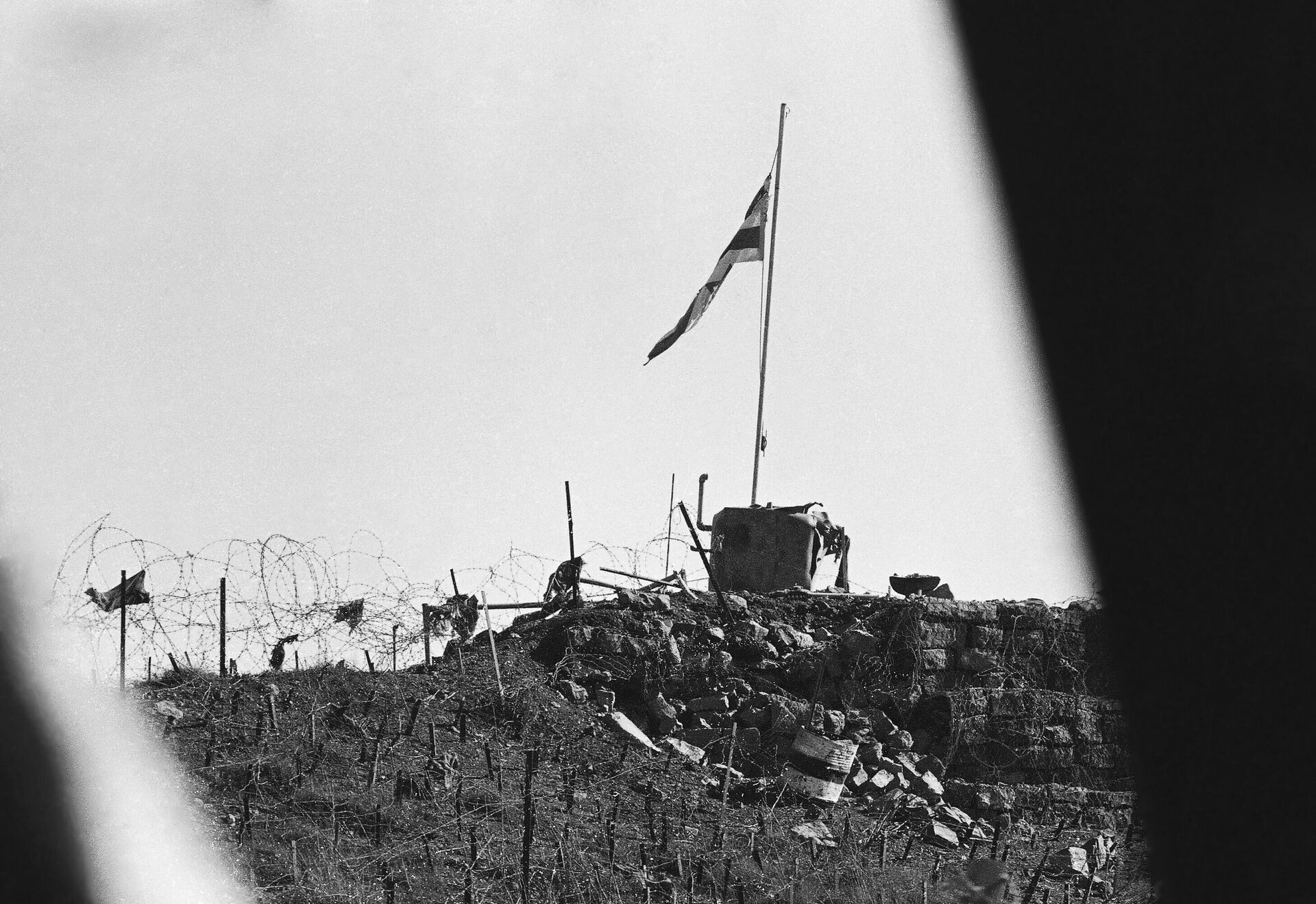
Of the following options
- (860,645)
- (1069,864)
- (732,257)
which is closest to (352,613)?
(860,645)

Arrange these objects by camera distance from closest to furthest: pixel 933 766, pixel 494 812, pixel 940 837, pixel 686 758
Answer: pixel 494 812, pixel 940 837, pixel 686 758, pixel 933 766

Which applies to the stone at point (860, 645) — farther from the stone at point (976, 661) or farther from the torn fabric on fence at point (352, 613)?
the torn fabric on fence at point (352, 613)

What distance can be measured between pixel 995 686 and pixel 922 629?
89cm

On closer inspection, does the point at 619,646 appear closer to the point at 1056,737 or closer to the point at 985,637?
the point at 985,637

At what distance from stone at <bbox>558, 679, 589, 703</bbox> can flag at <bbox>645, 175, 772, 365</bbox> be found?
5494 millimetres

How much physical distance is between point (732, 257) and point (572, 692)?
679 cm

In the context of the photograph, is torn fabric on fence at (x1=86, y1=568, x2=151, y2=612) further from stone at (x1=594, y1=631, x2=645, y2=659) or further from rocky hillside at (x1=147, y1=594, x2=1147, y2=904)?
stone at (x1=594, y1=631, x2=645, y2=659)

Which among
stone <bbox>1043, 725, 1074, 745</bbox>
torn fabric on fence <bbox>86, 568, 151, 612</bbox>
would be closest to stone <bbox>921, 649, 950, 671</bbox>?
stone <bbox>1043, 725, 1074, 745</bbox>

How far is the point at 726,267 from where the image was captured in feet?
54.6

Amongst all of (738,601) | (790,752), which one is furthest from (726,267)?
(790,752)

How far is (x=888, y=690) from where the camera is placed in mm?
12641

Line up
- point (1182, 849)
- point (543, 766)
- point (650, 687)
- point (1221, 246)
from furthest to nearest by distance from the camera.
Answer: point (650, 687)
point (543, 766)
point (1182, 849)
point (1221, 246)

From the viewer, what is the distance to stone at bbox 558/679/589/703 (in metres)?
12.2

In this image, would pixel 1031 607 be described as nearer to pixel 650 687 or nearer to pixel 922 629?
pixel 922 629
